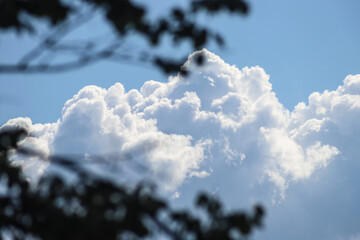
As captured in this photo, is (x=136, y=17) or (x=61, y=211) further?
(x=136, y=17)

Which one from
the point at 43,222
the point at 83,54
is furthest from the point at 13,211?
the point at 83,54

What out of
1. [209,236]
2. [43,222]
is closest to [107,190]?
[43,222]

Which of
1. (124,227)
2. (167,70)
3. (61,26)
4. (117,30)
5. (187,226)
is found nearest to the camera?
(124,227)

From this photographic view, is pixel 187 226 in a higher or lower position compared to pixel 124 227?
higher

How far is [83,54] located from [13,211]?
3.18 metres

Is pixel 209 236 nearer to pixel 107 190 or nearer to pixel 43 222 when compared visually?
pixel 107 190

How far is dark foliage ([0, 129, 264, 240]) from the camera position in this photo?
6086mm

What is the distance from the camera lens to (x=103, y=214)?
20.4ft

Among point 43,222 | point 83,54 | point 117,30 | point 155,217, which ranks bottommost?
point 43,222

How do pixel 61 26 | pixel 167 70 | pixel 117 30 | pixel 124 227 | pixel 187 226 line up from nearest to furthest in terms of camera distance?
pixel 124 227, pixel 187 226, pixel 61 26, pixel 117 30, pixel 167 70

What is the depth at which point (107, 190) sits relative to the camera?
6.63 metres

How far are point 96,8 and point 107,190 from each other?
355 centimetres

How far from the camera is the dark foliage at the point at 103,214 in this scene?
6086 mm

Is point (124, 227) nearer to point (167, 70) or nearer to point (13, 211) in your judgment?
point (13, 211)
